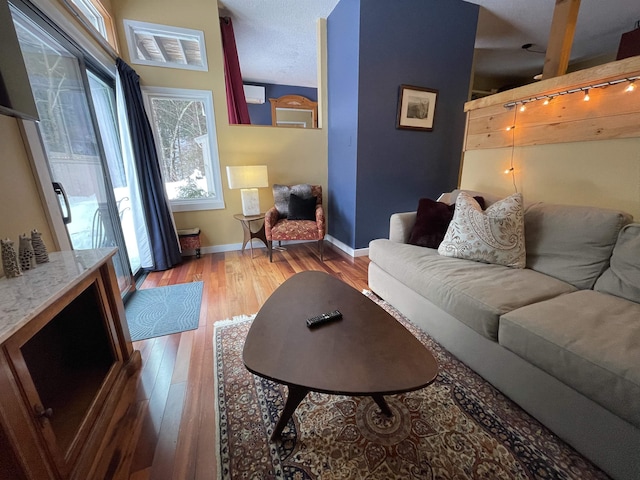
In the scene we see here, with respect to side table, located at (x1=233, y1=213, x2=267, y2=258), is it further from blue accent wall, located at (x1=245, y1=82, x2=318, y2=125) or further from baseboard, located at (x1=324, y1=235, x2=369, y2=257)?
blue accent wall, located at (x1=245, y1=82, x2=318, y2=125)

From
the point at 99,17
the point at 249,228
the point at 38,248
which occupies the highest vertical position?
the point at 99,17

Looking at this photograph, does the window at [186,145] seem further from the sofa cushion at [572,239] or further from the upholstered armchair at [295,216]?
the sofa cushion at [572,239]

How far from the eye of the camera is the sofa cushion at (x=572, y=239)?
1346 mm

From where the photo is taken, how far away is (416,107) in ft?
9.88

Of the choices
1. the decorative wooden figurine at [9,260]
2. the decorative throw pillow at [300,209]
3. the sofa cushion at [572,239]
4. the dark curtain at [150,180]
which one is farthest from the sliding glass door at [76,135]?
the sofa cushion at [572,239]

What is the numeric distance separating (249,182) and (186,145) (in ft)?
3.19

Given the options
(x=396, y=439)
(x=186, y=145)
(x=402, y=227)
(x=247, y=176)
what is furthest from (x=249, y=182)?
(x=396, y=439)

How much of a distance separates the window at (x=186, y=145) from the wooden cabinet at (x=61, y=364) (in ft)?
6.65

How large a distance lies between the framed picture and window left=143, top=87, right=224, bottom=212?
2.24m

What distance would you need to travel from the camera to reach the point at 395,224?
85.1 inches

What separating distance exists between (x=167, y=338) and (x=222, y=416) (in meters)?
0.82

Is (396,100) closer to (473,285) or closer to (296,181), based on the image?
(296,181)

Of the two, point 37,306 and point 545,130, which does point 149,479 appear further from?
point 545,130

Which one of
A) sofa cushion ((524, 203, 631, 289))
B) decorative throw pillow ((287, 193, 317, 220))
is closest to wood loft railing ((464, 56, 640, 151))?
sofa cushion ((524, 203, 631, 289))
